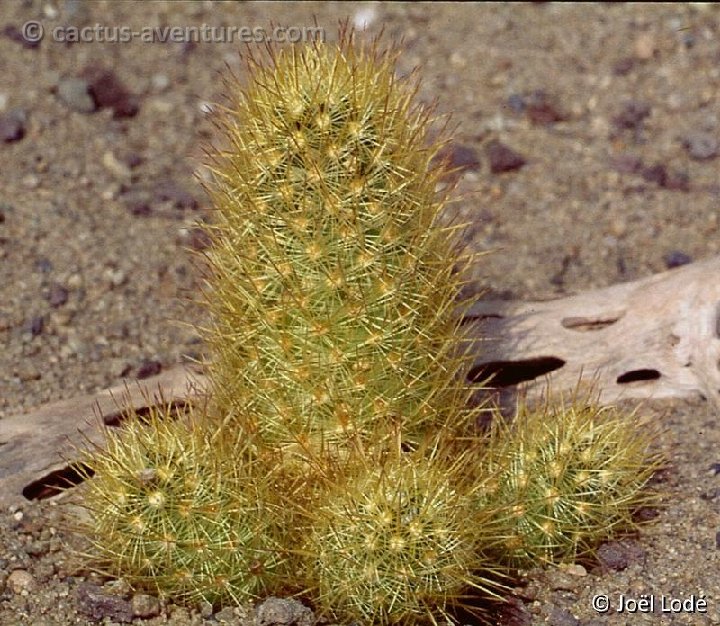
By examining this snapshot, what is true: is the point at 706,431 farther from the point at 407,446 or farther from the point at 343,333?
the point at 343,333

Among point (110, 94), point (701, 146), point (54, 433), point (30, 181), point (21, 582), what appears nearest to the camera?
point (21, 582)

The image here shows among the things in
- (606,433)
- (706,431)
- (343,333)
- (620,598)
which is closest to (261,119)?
(343,333)

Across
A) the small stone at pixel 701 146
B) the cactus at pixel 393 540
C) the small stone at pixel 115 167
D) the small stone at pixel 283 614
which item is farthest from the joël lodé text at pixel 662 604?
the small stone at pixel 115 167

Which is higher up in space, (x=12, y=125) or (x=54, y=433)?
(x=12, y=125)

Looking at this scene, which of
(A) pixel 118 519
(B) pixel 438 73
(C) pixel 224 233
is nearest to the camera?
(A) pixel 118 519

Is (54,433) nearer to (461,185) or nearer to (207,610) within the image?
(207,610)

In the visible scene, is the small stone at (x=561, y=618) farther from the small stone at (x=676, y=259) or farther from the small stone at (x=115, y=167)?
the small stone at (x=115, y=167)

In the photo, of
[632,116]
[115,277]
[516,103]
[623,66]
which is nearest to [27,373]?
[115,277]
